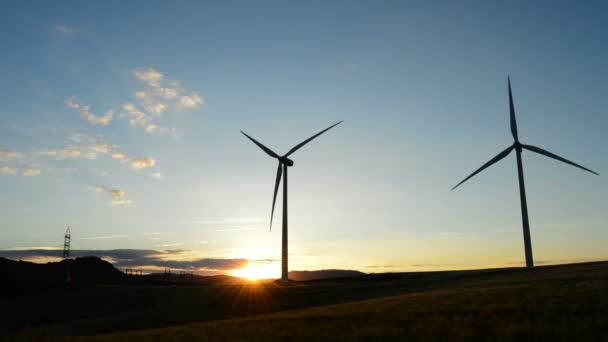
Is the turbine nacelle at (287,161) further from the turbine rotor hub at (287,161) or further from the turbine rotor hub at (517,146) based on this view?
the turbine rotor hub at (517,146)

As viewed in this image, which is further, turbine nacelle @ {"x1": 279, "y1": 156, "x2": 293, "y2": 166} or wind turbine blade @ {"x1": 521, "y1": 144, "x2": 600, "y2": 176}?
turbine nacelle @ {"x1": 279, "y1": 156, "x2": 293, "y2": 166}

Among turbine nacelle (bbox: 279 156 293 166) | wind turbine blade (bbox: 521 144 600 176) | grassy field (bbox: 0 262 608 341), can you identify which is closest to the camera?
grassy field (bbox: 0 262 608 341)

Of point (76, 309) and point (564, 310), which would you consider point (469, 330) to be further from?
point (76, 309)

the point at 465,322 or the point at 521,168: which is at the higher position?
the point at 521,168

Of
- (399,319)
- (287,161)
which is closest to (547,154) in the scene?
(287,161)

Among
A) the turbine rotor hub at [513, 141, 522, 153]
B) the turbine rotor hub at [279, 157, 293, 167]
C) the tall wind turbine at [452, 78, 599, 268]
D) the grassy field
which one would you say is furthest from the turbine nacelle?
the turbine rotor hub at [513, 141, 522, 153]

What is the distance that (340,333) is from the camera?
26531 mm

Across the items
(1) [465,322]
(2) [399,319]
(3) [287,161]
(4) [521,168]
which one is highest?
(3) [287,161]

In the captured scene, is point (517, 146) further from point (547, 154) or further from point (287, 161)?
point (287, 161)

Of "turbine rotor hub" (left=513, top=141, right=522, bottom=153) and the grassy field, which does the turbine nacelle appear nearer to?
the grassy field

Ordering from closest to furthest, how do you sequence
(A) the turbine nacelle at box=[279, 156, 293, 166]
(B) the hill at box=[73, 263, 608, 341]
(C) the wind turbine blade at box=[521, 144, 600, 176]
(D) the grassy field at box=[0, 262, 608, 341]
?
(B) the hill at box=[73, 263, 608, 341] < (D) the grassy field at box=[0, 262, 608, 341] < (C) the wind turbine blade at box=[521, 144, 600, 176] < (A) the turbine nacelle at box=[279, 156, 293, 166]

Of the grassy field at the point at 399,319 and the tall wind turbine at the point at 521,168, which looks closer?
the grassy field at the point at 399,319

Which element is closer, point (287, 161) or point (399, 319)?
point (399, 319)

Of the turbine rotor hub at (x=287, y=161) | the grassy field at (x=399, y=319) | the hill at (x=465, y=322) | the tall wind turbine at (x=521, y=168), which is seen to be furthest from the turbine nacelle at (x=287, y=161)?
the hill at (x=465, y=322)
